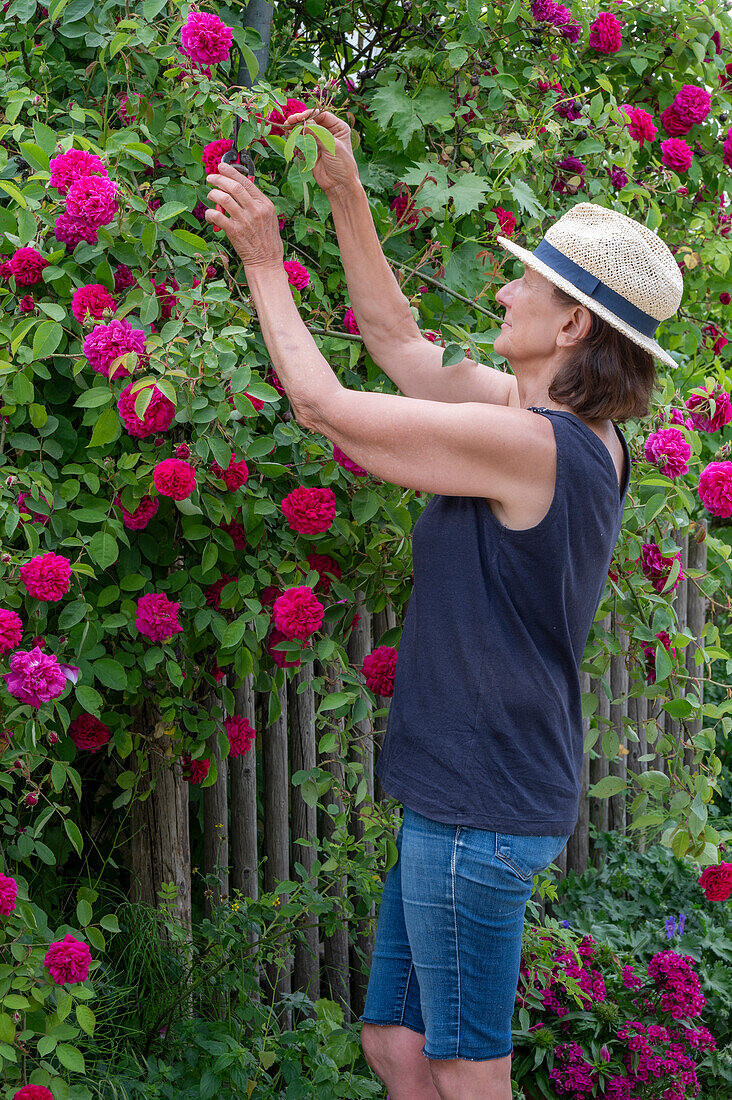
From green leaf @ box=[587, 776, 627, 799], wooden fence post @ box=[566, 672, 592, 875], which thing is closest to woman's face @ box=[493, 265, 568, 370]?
green leaf @ box=[587, 776, 627, 799]

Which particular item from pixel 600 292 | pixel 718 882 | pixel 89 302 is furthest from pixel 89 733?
→ pixel 718 882

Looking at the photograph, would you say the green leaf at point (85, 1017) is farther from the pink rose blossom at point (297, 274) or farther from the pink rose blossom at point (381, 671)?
the pink rose blossom at point (297, 274)

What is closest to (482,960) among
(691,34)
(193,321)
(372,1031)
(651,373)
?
(372,1031)

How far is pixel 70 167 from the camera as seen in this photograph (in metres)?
1.75

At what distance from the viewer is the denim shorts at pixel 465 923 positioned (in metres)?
1.67

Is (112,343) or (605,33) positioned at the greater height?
(605,33)

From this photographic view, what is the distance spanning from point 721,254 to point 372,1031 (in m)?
2.40

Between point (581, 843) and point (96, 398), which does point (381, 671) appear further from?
point (581, 843)

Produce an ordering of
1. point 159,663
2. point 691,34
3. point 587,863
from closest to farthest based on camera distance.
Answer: point 159,663, point 691,34, point 587,863

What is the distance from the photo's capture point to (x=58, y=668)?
68.1 inches

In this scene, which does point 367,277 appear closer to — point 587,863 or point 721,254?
point 721,254

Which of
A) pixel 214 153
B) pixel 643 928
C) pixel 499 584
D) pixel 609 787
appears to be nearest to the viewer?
pixel 499 584

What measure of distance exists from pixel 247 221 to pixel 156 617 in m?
0.72

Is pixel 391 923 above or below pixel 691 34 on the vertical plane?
below
